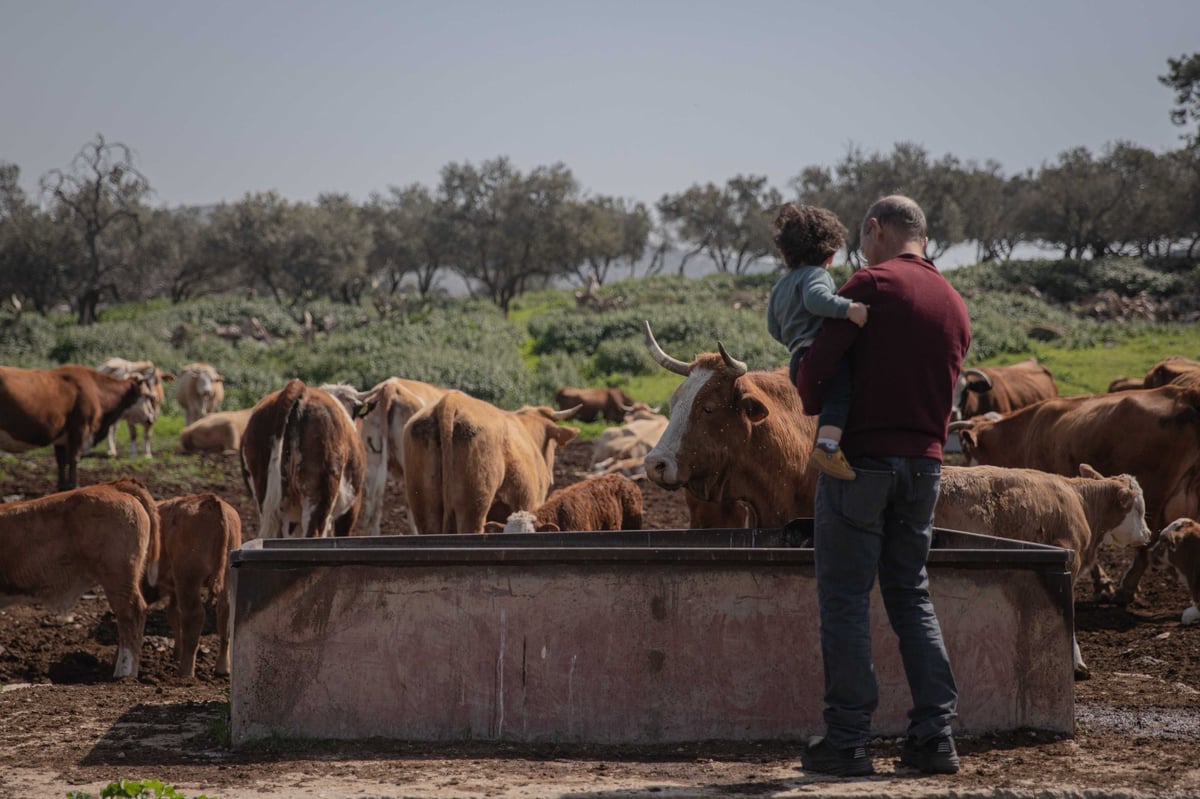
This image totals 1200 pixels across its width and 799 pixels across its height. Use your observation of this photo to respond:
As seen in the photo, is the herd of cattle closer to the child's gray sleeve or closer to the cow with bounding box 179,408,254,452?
the child's gray sleeve

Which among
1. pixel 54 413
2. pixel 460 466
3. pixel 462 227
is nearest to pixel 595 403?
pixel 54 413

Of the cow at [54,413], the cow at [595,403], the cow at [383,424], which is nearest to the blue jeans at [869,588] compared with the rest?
the cow at [383,424]

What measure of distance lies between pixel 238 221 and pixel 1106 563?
5814 centimetres

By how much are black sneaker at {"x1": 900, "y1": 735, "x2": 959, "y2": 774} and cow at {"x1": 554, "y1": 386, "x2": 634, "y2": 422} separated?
2252 cm

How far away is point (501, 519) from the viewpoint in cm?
1186

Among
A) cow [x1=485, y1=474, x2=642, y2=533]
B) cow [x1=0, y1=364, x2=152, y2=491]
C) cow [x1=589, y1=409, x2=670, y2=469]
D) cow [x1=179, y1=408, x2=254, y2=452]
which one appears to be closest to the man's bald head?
cow [x1=485, y1=474, x2=642, y2=533]

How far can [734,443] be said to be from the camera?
7730 mm

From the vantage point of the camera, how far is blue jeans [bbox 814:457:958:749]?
527cm

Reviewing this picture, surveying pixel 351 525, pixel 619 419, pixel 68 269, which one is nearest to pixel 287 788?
pixel 351 525

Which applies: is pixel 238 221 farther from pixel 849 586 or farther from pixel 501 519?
pixel 849 586

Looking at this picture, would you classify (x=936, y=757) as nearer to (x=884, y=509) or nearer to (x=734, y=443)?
(x=884, y=509)

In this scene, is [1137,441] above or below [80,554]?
above

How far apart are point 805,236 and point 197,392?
22.8m

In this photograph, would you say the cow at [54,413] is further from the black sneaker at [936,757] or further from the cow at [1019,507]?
the black sneaker at [936,757]
